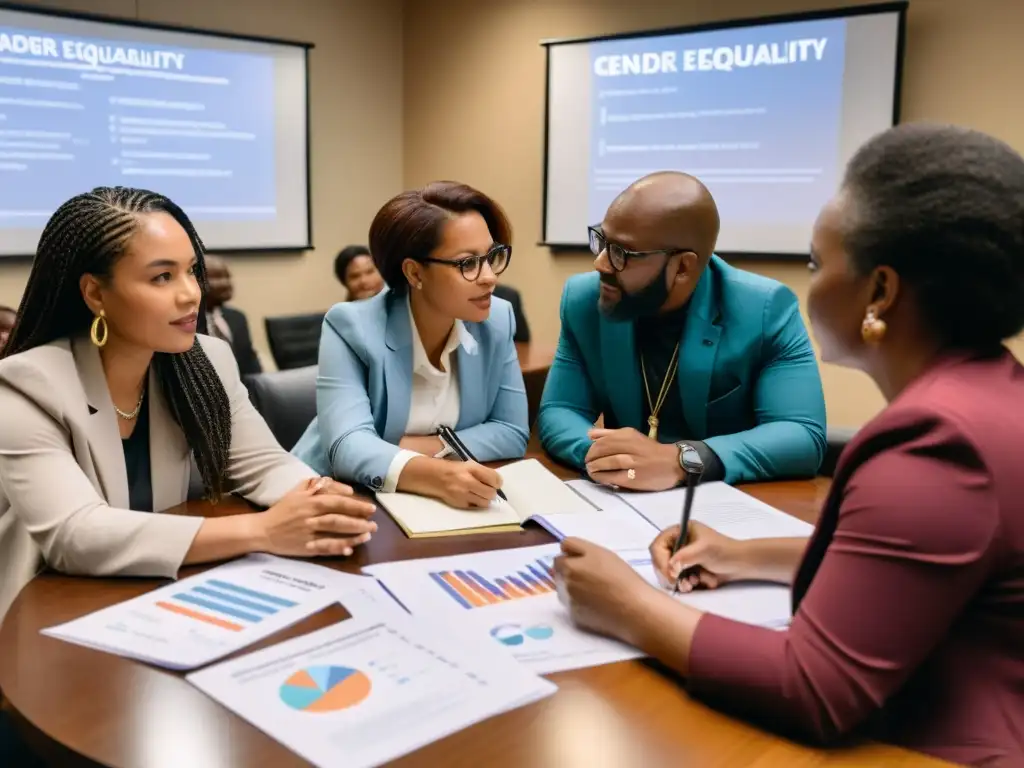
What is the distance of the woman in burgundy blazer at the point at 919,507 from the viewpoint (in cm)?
86

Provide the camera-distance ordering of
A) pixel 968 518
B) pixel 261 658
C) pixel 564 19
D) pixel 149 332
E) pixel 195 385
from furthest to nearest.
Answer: pixel 564 19 → pixel 195 385 → pixel 149 332 → pixel 261 658 → pixel 968 518

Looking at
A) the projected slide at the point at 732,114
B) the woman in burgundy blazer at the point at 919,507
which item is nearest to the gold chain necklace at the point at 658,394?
the woman in burgundy blazer at the point at 919,507

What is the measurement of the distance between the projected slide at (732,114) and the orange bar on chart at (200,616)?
11.6 feet

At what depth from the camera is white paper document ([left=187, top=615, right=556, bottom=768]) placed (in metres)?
0.89

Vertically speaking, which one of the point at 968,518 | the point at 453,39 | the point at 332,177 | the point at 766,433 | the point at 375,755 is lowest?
the point at 375,755

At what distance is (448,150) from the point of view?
19.4 ft

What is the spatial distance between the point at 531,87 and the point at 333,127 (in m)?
1.29

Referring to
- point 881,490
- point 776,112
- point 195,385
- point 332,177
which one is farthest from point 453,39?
point 881,490

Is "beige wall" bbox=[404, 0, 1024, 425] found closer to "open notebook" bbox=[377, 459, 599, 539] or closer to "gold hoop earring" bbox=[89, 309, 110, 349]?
"open notebook" bbox=[377, 459, 599, 539]

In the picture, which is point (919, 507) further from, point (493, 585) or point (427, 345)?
point (427, 345)

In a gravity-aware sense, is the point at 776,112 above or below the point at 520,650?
above

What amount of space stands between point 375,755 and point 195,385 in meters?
1.03

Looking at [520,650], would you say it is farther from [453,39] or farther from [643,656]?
[453,39]

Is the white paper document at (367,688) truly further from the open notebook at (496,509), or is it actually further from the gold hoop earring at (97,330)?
the gold hoop earring at (97,330)
